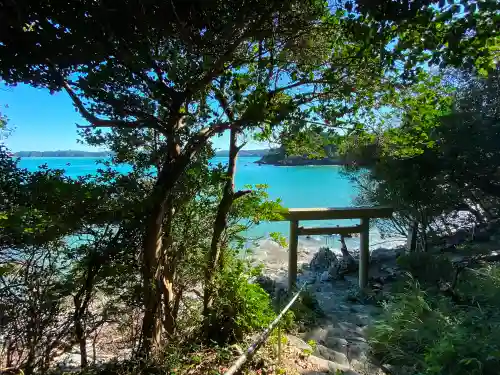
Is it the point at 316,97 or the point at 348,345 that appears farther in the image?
the point at 348,345

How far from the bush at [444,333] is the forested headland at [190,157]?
0.01 meters

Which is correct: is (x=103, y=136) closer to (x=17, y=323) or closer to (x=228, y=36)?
(x=228, y=36)

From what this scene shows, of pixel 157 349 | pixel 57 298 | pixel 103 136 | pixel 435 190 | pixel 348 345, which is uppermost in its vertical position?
pixel 103 136

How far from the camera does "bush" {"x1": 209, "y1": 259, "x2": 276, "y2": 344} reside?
2.10 m

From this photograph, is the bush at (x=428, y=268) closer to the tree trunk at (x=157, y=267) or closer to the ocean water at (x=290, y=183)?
the ocean water at (x=290, y=183)

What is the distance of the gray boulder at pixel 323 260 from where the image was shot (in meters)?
5.70

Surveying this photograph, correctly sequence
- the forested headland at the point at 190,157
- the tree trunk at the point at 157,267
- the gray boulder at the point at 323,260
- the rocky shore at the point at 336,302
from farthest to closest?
the gray boulder at the point at 323,260
the rocky shore at the point at 336,302
the tree trunk at the point at 157,267
the forested headland at the point at 190,157

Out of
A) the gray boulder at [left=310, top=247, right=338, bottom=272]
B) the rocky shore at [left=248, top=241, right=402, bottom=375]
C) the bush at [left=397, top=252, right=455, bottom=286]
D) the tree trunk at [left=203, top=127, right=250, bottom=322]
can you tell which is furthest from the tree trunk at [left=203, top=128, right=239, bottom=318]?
the gray boulder at [left=310, top=247, right=338, bottom=272]

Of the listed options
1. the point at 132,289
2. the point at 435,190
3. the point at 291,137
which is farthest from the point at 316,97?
the point at 435,190

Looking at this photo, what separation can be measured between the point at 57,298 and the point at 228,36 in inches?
60.7

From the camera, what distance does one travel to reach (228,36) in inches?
56.0

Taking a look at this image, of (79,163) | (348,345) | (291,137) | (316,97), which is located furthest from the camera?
(348,345)

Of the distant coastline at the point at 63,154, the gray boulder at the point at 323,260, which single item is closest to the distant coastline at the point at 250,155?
the distant coastline at the point at 63,154

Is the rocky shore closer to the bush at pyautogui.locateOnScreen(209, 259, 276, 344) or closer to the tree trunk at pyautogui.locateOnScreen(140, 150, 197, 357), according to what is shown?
the bush at pyautogui.locateOnScreen(209, 259, 276, 344)
